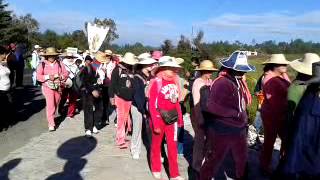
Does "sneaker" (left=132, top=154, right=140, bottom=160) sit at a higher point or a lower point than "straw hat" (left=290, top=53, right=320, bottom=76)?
lower

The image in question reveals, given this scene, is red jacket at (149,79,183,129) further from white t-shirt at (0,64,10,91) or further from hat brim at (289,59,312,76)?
white t-shirt at (0,64,10,91)

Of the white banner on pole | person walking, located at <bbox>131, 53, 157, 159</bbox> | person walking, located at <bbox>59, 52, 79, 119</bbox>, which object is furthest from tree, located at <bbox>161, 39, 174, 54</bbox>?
person walking, located at <bbox>131, 53, 157, 159</bbox>

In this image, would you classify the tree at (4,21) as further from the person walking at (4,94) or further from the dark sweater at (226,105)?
the dark sweater at (226,105)

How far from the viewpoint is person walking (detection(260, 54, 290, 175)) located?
6945mm

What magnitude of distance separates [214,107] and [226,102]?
0.50 feet

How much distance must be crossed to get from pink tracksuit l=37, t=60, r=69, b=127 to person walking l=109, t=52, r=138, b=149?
80.7 inches

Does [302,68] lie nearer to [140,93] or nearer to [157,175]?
[157,175]

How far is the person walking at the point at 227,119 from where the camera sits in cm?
577

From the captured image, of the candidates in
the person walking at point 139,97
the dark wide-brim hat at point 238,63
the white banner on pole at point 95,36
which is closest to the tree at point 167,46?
the white banner on pole at point 95,36

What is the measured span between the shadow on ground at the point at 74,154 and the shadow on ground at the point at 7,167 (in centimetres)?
68

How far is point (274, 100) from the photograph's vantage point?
274 inches

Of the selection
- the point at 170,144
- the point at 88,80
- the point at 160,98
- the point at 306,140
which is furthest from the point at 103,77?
the point at 306,140

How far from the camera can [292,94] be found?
5852 millimetres

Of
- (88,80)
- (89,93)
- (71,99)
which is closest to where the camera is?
(89,93)
